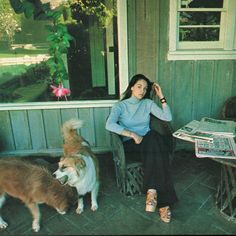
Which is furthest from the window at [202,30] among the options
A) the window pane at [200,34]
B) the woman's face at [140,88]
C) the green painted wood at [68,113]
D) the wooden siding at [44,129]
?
the green painted wood at [68,113]

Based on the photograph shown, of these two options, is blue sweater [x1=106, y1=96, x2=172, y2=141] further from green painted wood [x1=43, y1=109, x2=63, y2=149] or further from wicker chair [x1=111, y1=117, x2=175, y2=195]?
green painted wood [x1=43, y1=109, x2=63, y2=149]

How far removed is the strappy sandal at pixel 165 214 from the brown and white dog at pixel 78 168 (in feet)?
2.05

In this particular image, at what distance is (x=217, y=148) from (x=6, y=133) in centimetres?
265

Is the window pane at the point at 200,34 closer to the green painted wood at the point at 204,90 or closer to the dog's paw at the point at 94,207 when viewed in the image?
the green painted wood at the point at 204,90

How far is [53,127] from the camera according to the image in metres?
3.88

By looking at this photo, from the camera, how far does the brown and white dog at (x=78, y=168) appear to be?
2.42 metres

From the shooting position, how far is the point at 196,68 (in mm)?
3635

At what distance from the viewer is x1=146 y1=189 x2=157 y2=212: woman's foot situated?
8.77 feet

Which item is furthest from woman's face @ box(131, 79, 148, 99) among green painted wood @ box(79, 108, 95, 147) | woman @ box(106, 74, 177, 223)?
green painted wood @ box(79, 108, 95, 147)

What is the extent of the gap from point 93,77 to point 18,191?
179 centimetres

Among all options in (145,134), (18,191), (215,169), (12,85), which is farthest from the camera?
(12,85)

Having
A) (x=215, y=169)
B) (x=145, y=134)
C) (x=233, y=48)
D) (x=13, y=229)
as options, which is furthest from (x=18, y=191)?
(x=233, y=48)

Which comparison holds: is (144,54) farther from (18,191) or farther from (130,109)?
(18,191)

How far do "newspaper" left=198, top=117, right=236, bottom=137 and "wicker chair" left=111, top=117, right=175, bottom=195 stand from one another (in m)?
0.34
